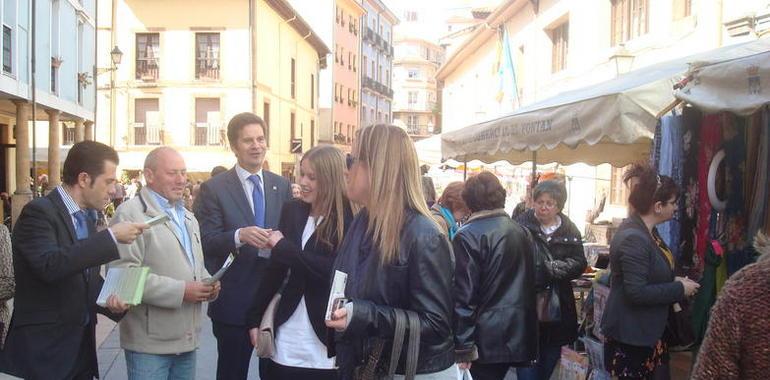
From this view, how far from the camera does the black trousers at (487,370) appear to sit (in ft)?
13.9

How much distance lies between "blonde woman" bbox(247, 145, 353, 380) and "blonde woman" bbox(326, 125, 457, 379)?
0.75 m

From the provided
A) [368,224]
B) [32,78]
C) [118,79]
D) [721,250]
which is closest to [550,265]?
[721,250]

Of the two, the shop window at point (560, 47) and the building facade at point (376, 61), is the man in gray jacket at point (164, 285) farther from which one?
the building facade at point (376, 61)

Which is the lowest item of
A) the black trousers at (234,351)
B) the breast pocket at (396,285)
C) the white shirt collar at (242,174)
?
the black trousers at (234,351)

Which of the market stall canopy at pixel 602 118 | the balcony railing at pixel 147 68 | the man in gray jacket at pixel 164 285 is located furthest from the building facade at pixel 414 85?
the man in gray jacket at pixel 164 285

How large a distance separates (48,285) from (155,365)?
69 cm

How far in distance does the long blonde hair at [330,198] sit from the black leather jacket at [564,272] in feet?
7.32

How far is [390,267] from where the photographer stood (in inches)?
98.6

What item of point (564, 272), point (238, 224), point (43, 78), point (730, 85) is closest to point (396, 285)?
point (238, 224)

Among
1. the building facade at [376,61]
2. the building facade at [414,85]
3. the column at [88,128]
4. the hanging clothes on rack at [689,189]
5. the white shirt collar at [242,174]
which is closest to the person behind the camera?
the white shirt collar at [242,174]

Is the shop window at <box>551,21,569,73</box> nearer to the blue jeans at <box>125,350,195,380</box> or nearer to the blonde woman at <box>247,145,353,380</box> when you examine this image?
the blonde woman at <box>247,145,353,380</box>

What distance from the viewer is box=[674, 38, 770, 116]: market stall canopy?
3.39 metres

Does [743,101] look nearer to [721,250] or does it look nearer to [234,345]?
[721,250]

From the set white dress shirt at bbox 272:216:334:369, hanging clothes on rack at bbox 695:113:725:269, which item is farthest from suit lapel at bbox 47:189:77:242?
hanging clothes on rack at bbox 695:113:725:269
